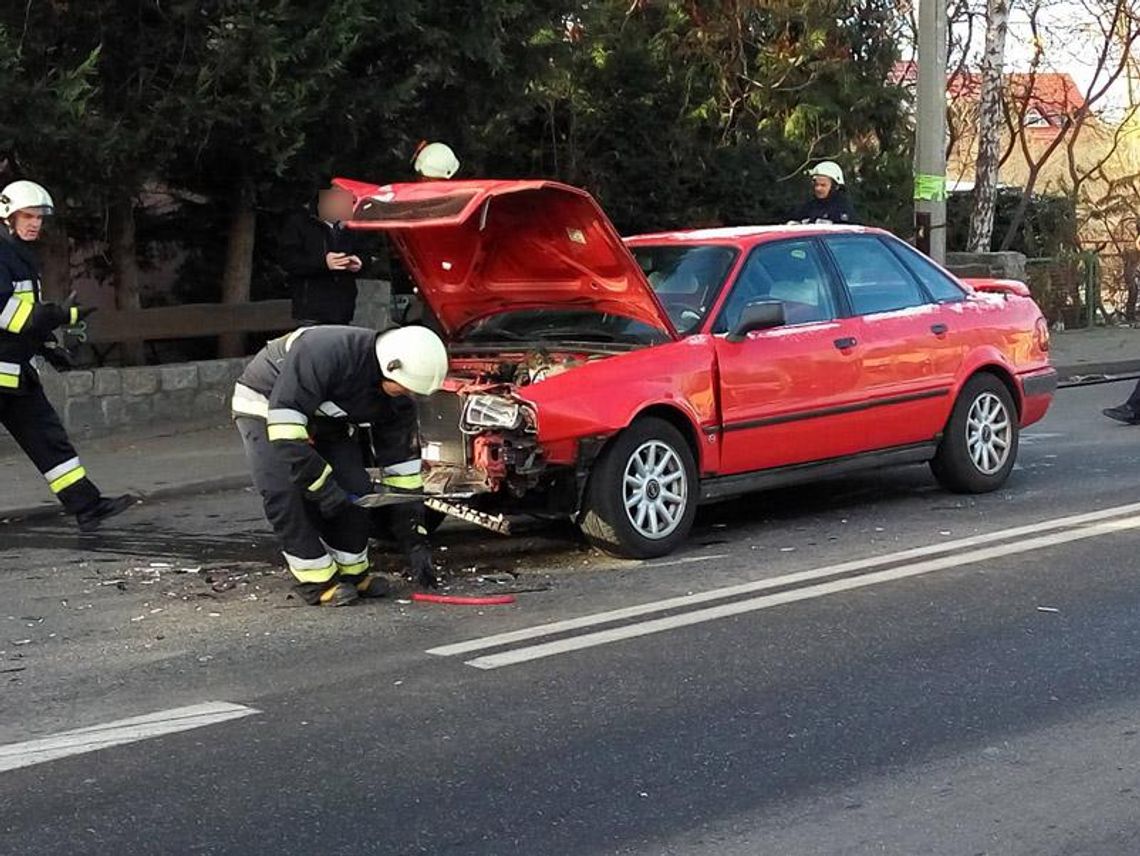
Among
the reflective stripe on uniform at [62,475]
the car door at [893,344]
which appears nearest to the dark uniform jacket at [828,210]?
the car door at [893,344]

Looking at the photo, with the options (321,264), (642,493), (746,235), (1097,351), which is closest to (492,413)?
(642,493)

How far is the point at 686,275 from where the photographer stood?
7934 millimetres

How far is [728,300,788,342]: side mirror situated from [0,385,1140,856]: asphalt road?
1.06 m

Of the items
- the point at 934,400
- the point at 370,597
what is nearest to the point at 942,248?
the point at 934,400

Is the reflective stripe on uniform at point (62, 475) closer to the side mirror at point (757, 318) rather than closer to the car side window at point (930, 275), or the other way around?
the side mirror at point (757, 318)

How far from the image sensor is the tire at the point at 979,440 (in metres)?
8.66

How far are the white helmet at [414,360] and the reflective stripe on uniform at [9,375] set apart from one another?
8.79ft

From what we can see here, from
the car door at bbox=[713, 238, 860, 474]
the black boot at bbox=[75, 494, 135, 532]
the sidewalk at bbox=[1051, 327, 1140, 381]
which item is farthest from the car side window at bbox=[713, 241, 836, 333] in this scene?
the sidewalk at bbox=[1051, 327, 1140, 381]

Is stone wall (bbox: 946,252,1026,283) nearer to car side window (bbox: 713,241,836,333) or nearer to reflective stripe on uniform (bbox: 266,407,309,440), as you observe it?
car side window (bbox: 713,241,836,333)

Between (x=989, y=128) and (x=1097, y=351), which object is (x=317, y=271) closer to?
(x=1097, y=351)

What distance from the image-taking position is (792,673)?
18.0ft

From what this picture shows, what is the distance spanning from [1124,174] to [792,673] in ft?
76.7

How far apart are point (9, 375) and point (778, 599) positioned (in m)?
4.12

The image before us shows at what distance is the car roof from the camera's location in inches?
315
